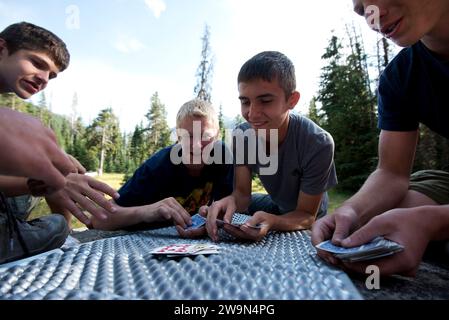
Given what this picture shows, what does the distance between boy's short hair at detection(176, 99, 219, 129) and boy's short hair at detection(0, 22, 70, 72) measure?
863 millimetres

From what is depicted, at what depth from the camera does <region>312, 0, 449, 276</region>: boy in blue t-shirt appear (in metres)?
0.71

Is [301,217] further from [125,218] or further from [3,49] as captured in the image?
[3,49]

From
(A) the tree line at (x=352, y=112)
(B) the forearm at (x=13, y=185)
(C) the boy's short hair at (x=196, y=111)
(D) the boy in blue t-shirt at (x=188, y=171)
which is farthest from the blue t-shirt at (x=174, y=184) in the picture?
(A) the tree line at (x=352, y=112)

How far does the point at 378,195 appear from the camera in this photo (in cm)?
107

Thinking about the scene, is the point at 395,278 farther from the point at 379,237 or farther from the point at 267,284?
the point at 267,284

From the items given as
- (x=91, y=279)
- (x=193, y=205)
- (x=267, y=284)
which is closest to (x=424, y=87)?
(x=267, y=284)

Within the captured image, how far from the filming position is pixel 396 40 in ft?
3.01

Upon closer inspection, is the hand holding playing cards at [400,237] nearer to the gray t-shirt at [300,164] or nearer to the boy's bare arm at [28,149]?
the boy's bare arm at [28,149]

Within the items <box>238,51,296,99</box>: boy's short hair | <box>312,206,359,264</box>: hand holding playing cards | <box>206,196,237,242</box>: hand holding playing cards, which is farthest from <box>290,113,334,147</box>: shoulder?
<box>312,206,359,264</box>: hand holding playing cards

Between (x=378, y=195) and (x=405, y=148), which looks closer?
(x=378, y=195)

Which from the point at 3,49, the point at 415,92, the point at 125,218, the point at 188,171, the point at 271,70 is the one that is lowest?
the point at 125,218

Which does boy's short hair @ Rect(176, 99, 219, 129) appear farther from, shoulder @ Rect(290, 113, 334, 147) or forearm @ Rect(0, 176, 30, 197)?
forearm @ Rect(0, 176, 30, 197)

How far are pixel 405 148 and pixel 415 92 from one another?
0.73 feet

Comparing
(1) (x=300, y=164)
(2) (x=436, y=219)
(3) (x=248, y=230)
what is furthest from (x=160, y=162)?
(2) (x=436, y=219)
